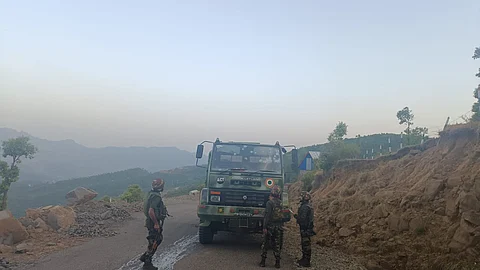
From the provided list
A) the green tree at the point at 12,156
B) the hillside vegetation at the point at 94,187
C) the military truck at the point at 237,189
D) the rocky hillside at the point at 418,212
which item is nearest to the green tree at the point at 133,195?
the green tree at the point at 12,156

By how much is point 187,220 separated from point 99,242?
18.6 feet

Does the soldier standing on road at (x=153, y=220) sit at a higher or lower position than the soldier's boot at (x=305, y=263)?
higher

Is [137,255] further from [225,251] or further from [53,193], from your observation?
[53,193]

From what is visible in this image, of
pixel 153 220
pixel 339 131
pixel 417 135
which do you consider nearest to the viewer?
pixel 153 220

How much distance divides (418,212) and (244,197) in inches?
171

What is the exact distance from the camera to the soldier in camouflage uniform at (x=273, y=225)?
25.8 feet

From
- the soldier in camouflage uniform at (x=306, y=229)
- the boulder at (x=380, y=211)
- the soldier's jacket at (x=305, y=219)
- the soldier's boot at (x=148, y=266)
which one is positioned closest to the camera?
the soldier's boot at (x=148, y=266)

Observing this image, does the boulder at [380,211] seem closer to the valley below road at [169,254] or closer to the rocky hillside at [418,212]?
the rocky hillside at [418,212]

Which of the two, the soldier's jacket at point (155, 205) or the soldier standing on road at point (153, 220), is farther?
the soldier's jacket at point (155, 205)

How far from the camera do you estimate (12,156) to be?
86.4 feet

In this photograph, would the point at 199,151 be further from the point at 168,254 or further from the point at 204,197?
the point at 168,254

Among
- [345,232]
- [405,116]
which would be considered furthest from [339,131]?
[345,232]

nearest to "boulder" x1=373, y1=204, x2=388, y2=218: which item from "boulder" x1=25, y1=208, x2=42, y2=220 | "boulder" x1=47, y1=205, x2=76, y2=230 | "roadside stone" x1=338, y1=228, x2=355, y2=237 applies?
"roadside stone" x1=338, y1=228, x2=355, y2=237

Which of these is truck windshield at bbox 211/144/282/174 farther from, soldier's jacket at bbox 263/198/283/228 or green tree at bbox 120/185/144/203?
green tree at bbox 120/185/144/203
